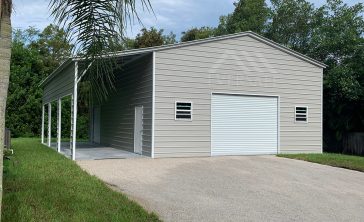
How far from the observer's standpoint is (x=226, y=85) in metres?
16.6

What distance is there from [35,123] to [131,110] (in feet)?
44.7

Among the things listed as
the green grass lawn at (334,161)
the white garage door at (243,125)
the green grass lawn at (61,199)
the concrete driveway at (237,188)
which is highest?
the white garage door at (243,125)

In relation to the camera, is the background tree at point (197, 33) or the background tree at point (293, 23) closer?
the background tree at point (293, 23)

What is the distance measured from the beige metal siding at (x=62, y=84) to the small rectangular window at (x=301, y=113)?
9.04 metres

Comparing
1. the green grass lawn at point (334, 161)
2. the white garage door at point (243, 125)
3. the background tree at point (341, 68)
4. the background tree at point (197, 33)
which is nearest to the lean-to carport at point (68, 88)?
the white garage door at point (243, 125)

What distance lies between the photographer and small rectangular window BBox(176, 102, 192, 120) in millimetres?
15812

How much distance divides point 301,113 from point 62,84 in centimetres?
993

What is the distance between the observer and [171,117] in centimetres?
1558

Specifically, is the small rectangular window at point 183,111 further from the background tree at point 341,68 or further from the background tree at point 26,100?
the background tree at point 26,100

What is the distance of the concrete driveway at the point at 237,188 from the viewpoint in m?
7.39

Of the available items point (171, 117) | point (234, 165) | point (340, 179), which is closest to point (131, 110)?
point (171, 117)

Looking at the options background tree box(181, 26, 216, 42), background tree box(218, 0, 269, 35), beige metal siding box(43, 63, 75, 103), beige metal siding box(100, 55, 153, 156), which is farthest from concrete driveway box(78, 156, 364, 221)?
background tree box(181, 26, 216, 42)

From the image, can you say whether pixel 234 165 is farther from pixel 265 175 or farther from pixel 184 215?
pixel 184 215

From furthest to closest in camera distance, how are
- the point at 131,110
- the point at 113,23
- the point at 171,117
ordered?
the point at 131,110 → the point at 171,117 → the point at 113,23
